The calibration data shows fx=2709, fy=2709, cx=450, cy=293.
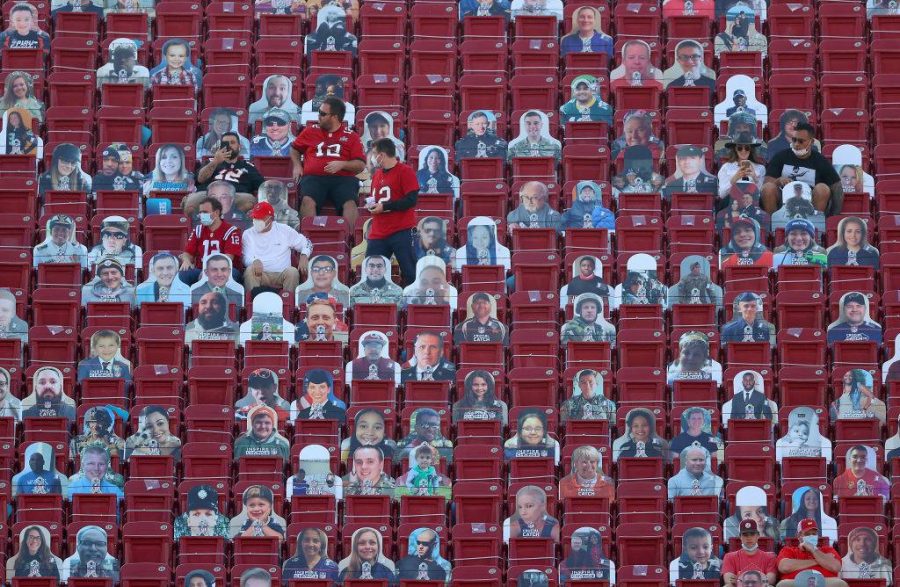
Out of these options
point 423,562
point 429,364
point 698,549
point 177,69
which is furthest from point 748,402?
point 177,69

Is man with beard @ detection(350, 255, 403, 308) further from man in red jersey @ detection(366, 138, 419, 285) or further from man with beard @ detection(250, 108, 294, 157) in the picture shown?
man with beard @ detection(250, 108, 294, 157)

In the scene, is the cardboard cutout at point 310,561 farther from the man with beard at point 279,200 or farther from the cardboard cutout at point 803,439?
the cardboard cutout at point 803,439

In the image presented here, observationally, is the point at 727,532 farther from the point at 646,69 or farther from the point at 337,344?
the point at 646,69

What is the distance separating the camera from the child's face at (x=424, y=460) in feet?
66.5

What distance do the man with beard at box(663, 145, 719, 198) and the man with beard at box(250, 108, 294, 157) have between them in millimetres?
3217

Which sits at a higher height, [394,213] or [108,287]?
[394,213]

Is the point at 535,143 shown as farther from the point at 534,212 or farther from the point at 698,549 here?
the point at 698,549

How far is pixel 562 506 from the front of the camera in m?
20.1

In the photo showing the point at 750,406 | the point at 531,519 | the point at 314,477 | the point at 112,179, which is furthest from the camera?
the point at 112,179

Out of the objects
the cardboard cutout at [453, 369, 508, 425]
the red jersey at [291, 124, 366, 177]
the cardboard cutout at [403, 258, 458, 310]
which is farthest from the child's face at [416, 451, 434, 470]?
the red jersey at [291, 124, 366, 177]

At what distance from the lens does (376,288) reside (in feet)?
70.2

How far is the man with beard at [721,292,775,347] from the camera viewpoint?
21.1 metres

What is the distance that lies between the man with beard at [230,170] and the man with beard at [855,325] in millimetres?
4868

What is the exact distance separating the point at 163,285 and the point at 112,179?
1474 mm
